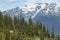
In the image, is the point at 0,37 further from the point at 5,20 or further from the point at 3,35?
the point at 5,20

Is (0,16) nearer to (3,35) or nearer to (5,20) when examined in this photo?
(5,20)

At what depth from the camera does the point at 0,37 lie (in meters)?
132

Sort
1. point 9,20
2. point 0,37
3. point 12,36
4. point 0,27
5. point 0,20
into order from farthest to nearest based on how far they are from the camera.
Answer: point 9,20
point 0,20
point 0,27
point 12,36
point 0,37

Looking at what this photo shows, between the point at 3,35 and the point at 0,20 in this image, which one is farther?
the point at 0,20

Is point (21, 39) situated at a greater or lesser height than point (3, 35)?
lesser

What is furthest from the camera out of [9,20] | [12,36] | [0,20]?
[9,20]

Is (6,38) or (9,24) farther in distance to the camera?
(9,24)

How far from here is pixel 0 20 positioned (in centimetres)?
18250

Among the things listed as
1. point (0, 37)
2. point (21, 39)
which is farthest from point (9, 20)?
point (0, 37)

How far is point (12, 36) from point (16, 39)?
272 inches

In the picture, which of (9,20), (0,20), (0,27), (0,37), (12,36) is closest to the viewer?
(0,37)

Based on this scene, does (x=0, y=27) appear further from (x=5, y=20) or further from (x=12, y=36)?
(x=5, y=20)

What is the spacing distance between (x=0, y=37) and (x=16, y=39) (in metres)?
21.0

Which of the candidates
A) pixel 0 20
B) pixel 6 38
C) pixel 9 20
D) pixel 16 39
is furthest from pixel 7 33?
pixel 9 20
